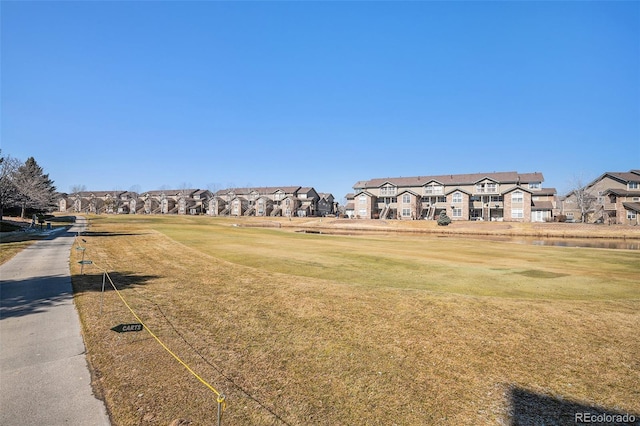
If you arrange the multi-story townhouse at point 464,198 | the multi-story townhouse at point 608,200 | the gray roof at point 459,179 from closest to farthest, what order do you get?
the multi-story townhouse at point 608,200
the multi-story townhouse at point 464,198
the gray roof at point 459,179

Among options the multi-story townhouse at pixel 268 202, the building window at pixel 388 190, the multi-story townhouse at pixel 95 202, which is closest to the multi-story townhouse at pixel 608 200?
the building window at pixel 388 190

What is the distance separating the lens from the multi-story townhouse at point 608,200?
73688 millimetres

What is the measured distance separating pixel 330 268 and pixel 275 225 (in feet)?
211

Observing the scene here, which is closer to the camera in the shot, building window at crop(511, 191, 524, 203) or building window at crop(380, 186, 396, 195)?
building window at crop(511, 191, 524, 203)

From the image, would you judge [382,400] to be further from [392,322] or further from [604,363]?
[604,363]

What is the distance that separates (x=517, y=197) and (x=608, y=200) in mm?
22888

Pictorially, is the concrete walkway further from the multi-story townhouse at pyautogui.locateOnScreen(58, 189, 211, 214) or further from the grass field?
the multi-story townhouse at pyautogui.locateOnScreen(58, 189, 211, 214)

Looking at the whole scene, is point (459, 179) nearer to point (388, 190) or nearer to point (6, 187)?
point (388, 190)

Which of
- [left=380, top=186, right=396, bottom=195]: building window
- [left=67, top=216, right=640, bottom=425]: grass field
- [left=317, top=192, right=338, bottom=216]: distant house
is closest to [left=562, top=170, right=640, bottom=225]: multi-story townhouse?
[left=380, top=186, right=396, bottom=195]: building window

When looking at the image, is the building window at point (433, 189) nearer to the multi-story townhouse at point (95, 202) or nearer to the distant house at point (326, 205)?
the distant house at point (326, 205)

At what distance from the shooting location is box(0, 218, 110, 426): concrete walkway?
17.2ft

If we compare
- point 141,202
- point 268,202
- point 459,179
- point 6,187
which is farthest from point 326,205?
point 6,187

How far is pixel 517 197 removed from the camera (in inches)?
3211

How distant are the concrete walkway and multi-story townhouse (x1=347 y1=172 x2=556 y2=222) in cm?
9020
